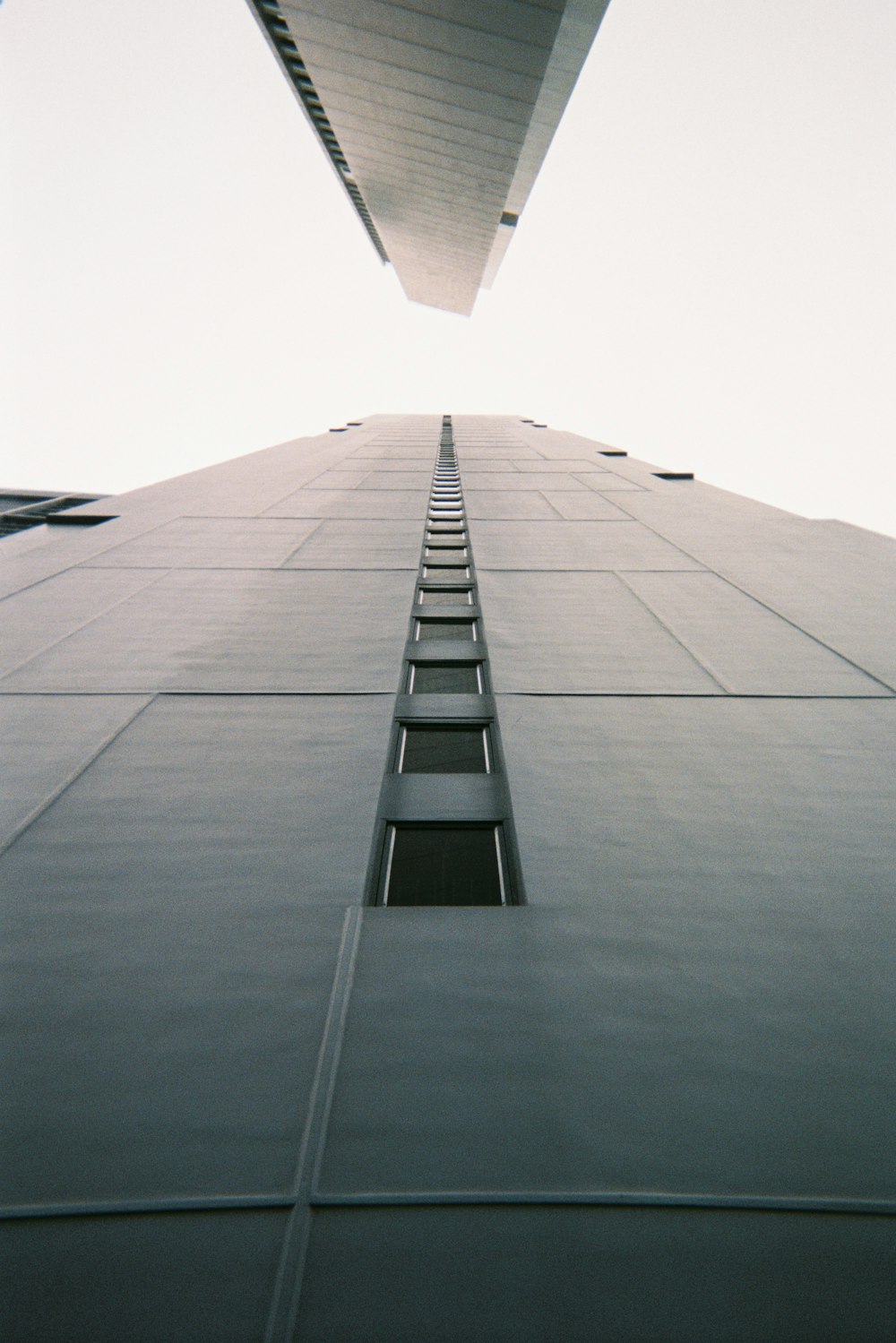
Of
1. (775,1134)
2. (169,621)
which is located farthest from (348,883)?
(169,621)

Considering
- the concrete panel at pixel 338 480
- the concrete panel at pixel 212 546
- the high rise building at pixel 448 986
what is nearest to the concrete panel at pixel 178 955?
the high rise building at pixel 448 986

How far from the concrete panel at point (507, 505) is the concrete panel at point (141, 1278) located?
1643cm

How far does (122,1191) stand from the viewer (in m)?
3.34

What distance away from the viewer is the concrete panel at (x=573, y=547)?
14211 mm

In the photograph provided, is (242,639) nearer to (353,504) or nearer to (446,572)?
(446,572)

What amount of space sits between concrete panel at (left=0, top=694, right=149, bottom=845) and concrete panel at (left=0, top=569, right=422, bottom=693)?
1.23 feet

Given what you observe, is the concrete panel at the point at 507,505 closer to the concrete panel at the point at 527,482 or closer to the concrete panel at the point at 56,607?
the concrete panel at the point at 527,482

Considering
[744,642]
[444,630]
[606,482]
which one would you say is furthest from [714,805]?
[606,482]

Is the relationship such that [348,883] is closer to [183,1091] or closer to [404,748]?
[183,1091]

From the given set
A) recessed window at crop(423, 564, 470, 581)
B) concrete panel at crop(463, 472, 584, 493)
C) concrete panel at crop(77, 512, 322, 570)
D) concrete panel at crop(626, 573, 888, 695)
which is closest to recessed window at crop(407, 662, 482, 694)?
concrete panel at crop(626, 573, 888, 695)

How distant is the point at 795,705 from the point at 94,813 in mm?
6825

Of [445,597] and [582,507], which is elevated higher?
[582,507]

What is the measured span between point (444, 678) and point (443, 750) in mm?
1880

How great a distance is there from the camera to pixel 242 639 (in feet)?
33.4
